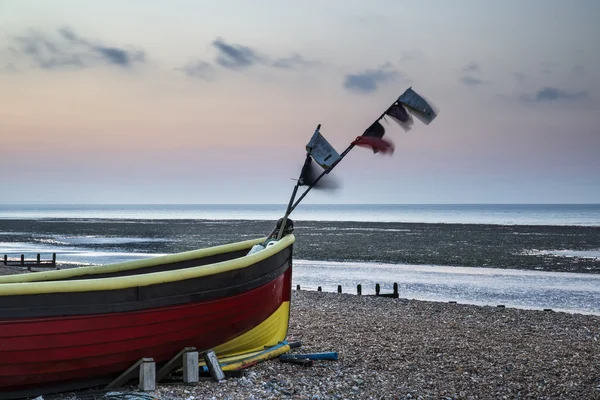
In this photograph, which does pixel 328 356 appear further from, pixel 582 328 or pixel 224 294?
pixel 582 328

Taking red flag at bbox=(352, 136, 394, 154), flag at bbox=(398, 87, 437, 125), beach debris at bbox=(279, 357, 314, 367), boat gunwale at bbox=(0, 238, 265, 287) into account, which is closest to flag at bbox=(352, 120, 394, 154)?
red flag at bbox=(352, 136, 394, 154)

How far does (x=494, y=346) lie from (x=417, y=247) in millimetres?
35897

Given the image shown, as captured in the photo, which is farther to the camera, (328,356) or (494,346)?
(494,346)

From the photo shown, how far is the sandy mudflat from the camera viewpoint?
27.1 feet

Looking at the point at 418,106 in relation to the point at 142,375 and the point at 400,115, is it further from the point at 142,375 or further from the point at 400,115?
the point at 142,375

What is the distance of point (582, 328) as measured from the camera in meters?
14.4

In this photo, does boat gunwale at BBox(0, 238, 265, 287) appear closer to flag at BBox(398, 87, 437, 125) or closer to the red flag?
the red flag

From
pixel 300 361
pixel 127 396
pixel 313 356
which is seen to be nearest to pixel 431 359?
pixel 313 356

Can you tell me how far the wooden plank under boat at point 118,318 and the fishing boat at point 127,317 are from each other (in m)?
0.01

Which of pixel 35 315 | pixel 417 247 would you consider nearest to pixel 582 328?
pixel 35 315

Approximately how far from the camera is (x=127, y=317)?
24.2 feet

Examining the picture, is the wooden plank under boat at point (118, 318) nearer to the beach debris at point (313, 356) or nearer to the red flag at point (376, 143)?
the beach debris at point (313, 356)

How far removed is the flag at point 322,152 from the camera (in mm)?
10320

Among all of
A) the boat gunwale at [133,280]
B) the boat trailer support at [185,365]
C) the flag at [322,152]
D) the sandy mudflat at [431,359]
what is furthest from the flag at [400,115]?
the boat trailer support at [185,365]
